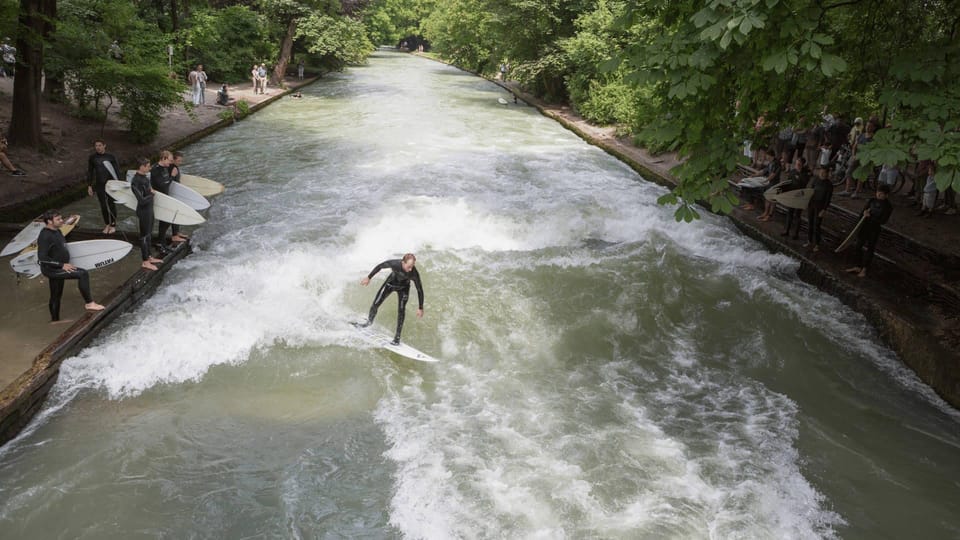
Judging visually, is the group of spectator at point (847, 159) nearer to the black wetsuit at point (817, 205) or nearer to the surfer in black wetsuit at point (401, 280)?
the black wetsuit at point (817, 205)

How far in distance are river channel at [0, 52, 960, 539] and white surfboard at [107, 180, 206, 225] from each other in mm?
909

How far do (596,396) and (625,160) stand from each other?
14418 mm

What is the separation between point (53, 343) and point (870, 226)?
1195 cm

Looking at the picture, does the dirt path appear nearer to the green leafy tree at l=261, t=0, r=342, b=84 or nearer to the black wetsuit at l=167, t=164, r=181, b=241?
the black wetsuit at l=167, t=164, r=181, b=241

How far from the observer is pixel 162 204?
10852mm

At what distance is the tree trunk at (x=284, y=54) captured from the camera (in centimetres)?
3675

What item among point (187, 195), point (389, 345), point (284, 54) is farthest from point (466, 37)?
point (389, 345)

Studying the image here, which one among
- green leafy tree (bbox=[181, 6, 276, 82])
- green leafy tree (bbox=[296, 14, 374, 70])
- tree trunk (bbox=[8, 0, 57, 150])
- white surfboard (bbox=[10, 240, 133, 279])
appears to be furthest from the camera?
green leafy tree (bbox=[296, 14, 374, 70])

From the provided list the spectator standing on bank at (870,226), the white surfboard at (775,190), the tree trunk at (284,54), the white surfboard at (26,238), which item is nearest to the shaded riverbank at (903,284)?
the spectator standing on bank at (870,226)

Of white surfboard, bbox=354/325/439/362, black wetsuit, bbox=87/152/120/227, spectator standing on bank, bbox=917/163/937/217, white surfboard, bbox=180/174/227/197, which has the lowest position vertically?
white surfboard, bbox=354/325/439/362

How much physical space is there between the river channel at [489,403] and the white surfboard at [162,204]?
909 millimetres

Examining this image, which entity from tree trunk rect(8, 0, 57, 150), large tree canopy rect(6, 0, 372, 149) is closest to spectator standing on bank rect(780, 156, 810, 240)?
large tree canopy rect(6, 0, 372, 149)

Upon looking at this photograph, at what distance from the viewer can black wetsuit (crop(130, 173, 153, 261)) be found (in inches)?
402

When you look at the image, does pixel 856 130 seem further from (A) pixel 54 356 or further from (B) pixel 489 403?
(A) pixel 54 356
